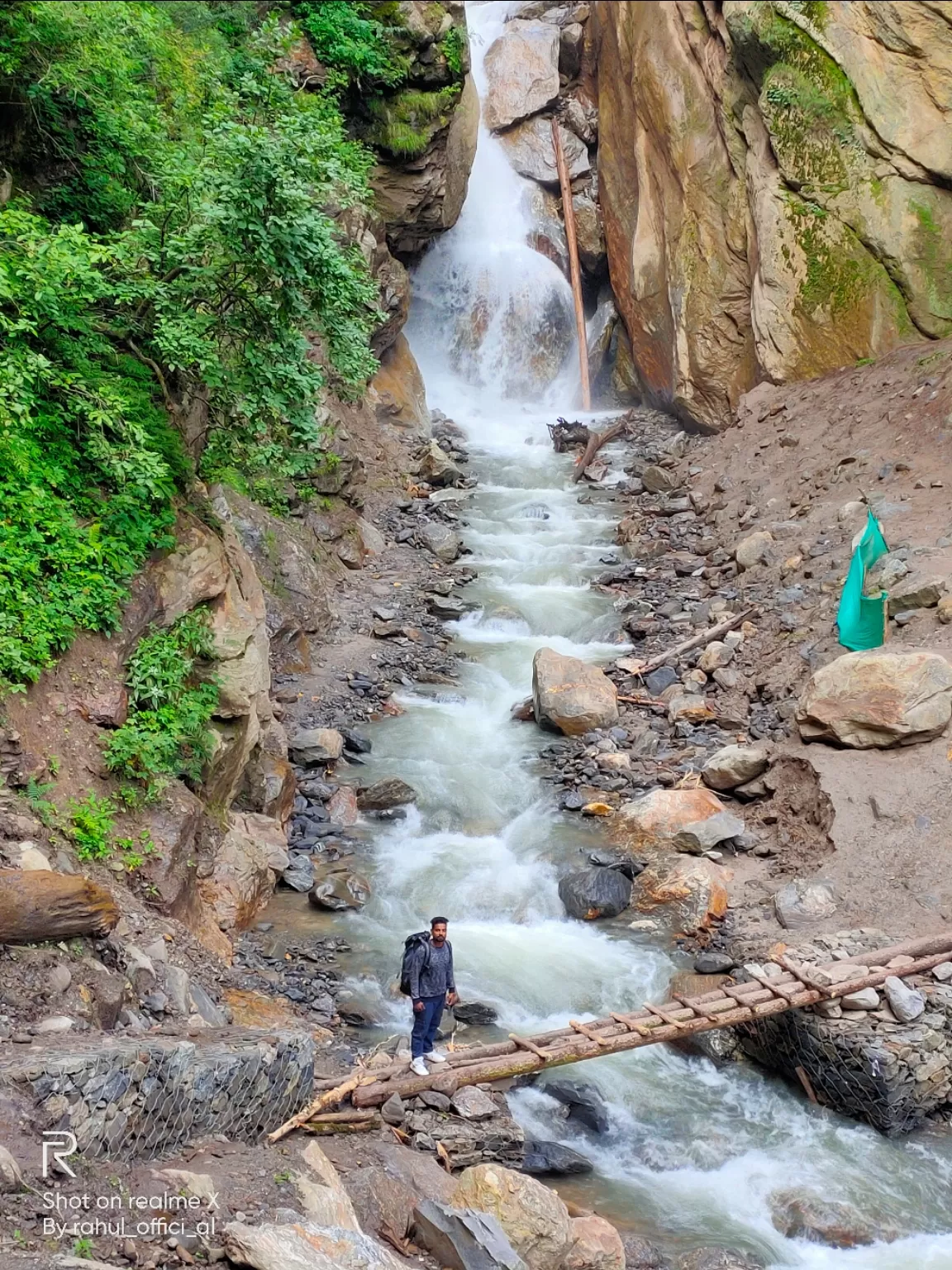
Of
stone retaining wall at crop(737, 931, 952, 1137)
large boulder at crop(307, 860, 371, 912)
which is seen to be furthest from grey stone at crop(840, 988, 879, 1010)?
large boulder at crop(307, 860, 371, 912)

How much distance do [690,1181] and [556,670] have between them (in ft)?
22.2

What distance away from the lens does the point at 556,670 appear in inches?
492

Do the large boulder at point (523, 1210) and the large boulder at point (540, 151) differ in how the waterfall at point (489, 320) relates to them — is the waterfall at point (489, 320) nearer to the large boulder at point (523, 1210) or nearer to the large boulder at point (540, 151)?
the large boulder at point (540, 151)

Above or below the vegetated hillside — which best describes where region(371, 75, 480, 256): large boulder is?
above

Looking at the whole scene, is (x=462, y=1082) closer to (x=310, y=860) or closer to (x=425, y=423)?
(x=310, y=860)

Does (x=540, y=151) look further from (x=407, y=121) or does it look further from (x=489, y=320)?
(x=407, y=121)

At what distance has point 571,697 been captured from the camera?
12180 millimetres

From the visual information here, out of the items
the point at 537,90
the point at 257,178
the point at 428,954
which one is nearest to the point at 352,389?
the point at 257,178

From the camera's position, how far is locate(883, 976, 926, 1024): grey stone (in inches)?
275

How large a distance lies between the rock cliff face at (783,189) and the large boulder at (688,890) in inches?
415

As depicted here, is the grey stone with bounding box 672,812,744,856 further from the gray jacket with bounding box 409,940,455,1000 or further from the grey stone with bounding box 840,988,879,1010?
the gray jacket with bounding box 409,940,455,1000

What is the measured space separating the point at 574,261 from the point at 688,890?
19.4 meters

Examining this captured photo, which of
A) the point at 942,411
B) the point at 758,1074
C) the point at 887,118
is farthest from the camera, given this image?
the point at 887,118

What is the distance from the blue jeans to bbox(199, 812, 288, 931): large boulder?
7.95 ft
